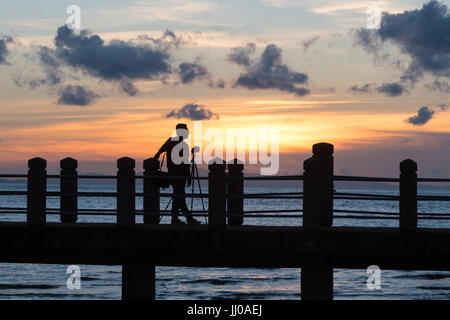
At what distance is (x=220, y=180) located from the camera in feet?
48.7

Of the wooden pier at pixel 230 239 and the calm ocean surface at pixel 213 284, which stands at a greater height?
the wooden pier at pixel 230 239

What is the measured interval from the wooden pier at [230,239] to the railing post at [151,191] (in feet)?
1.43

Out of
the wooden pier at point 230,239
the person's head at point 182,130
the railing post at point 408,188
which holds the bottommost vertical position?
the wooden pier at point 230,239

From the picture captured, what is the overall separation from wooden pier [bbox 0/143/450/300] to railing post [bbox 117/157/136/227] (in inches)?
0.8

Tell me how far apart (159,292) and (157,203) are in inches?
985

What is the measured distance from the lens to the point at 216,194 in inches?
584

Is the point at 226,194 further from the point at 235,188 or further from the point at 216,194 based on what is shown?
the point at 235,188

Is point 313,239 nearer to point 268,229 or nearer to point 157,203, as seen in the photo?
point 268,229

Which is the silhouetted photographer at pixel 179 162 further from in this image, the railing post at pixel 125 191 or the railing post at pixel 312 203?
the railing post at pixel 312 203

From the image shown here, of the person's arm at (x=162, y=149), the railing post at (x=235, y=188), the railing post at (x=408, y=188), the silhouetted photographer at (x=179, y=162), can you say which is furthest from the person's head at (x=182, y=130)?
the railing post at (x=408, y=188)

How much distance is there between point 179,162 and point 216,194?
2.13 m

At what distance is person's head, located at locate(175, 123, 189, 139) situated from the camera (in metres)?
16.7

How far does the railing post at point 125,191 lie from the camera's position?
49.4 ft
